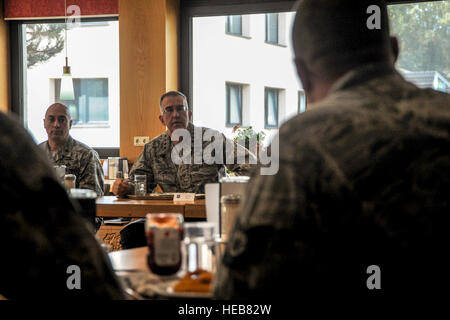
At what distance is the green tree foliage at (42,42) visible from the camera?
6547 millimetres

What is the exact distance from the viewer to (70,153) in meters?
4.24

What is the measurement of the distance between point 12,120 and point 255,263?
489mm

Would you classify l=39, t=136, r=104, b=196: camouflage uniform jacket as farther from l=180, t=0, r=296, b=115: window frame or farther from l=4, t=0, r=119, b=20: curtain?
l=4, t=0, r=119, b=20: curtain

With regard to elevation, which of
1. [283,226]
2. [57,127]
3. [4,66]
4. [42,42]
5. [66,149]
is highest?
[42,42]

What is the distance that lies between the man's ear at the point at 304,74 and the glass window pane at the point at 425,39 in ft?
14.8

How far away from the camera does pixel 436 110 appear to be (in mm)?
1025

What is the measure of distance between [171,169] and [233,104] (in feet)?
10.0

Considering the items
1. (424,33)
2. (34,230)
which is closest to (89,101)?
(424,33)

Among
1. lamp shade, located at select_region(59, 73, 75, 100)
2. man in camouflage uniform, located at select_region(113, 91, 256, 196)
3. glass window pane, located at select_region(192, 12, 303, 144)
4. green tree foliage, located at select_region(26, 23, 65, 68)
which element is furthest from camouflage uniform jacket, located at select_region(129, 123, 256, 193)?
green tree foliage, located at select_region(26, 23, 65, 68)

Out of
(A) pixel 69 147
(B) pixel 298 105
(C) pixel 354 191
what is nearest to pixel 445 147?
(C) pixel 354 191

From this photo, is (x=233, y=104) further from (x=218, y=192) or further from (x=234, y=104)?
(x=218, y=192)

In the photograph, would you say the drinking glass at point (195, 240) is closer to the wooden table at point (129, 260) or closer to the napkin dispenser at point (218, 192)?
the wooden table at point (129, 260)

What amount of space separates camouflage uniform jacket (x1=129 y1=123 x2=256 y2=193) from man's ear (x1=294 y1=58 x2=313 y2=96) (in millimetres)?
2834
